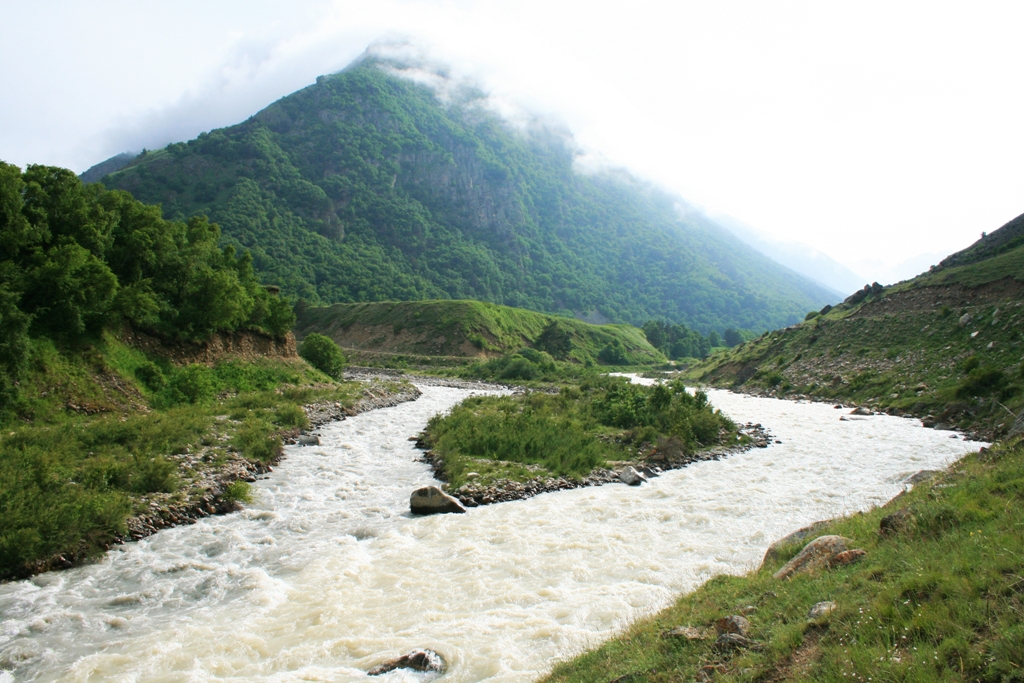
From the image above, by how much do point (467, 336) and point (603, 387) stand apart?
181 feet

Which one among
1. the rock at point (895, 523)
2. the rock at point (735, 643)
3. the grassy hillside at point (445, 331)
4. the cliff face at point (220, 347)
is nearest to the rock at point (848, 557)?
the rock at point (895, 523)

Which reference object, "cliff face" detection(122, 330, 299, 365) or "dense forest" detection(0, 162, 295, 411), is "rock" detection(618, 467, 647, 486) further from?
"cliff face" detection(122, 330, 299, 365)

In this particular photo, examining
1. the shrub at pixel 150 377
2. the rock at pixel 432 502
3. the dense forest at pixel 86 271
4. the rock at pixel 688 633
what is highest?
the dense forest at pixel 86 271

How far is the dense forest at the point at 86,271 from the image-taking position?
22.3 meters

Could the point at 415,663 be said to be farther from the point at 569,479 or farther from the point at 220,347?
the point at 220,347

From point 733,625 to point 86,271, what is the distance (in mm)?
29752

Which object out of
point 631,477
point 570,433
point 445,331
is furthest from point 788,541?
point 445,331

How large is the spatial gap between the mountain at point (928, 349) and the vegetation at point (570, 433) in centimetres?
1395

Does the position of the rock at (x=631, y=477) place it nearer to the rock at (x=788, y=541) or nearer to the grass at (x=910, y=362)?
the rock at (x=788, y=541)

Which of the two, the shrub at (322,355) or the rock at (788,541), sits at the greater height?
the rock at (788,541)

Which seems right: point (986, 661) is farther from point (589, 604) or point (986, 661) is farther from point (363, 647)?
point (363, 647)

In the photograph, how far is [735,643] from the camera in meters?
6.83

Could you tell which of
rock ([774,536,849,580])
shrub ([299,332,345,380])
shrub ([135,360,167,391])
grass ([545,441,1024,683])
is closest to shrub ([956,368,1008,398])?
grass ([545,441,1024,683])

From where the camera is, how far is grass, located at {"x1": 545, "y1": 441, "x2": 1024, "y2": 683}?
5184 millimetres
